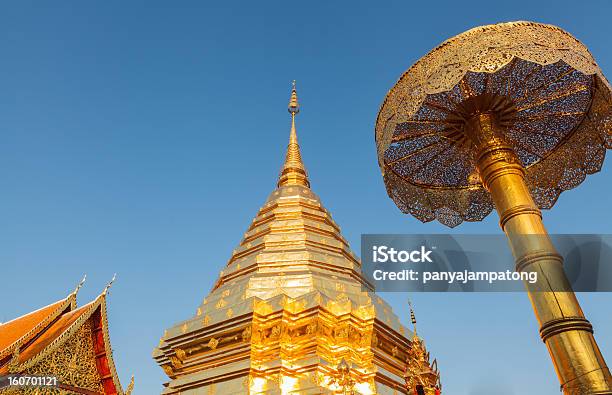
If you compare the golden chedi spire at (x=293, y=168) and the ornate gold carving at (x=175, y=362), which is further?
the golden chedi spire at (x=293, y=168)

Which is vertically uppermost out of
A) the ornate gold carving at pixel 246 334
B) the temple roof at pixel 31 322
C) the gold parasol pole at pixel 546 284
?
Result: the temple roof at pixel 31 322

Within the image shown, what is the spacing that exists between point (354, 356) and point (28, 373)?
20.1 ft

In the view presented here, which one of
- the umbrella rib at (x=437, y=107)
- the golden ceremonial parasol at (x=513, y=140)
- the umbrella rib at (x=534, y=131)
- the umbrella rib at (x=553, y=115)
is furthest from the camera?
the umbrella rib at (x=534, y=131)

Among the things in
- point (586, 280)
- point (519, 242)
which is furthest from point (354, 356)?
point (519, 242)

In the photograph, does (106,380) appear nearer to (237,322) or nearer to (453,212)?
(237,322)

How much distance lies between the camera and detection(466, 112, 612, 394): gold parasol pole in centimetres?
372

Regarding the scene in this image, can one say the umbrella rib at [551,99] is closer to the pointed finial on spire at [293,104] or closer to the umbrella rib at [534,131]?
the umbrella rib at [534,131]

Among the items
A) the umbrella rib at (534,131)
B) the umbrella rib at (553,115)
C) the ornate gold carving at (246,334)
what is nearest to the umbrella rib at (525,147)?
the umbrella rib at (534,131)

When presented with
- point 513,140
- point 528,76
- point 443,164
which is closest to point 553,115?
point 513,140

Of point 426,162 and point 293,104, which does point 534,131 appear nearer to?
point 426,162

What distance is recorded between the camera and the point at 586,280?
5.34 m

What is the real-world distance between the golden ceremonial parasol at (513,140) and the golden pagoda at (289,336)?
2040 millimetres

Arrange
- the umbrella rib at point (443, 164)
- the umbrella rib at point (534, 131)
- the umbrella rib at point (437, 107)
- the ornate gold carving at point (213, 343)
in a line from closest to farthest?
the umbrella rib at point (437, 107) → the umbrella rib at point (534, 131) → the umbrella rib at point (443, 164) → the ornate gold carving at point (213, 343)

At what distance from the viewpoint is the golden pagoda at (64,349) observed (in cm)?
991
